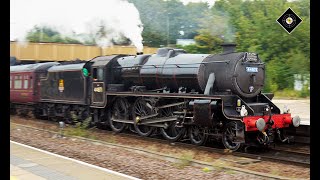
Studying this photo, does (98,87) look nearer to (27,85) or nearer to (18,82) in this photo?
(27,85)

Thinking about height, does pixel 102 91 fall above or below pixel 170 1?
below

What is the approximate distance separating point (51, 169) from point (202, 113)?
13.8 ft

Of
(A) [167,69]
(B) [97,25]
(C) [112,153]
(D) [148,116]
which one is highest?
(B) [97,25]

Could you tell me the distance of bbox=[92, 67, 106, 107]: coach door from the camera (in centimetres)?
1350

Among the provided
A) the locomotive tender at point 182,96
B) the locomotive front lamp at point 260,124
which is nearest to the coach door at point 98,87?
the locomotive tender at point 182,96

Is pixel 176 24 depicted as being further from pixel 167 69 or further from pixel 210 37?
pixel 167 69

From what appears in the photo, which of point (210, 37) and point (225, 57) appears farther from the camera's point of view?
point (210, 37)

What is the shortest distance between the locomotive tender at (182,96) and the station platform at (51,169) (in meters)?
3.74

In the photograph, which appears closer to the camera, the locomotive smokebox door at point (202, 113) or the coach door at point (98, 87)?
the locomotive smokebox door at point (202, 113)

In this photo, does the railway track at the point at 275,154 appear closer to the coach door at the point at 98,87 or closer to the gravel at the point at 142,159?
the gravel at the point at 142,159

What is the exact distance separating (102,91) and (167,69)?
10.1ft

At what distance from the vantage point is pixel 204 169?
7.40m

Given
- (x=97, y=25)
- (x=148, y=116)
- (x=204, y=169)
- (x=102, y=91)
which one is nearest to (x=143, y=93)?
(x=148, y=116)

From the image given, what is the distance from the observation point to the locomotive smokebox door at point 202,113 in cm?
967
